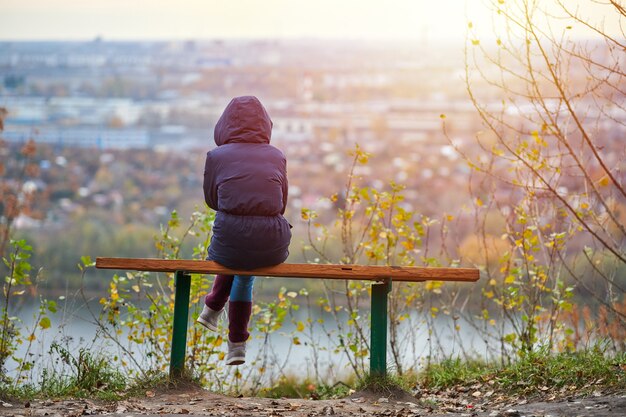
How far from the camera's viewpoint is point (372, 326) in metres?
4.64

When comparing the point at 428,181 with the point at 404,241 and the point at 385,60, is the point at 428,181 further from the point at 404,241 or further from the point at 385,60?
the point at 404,241

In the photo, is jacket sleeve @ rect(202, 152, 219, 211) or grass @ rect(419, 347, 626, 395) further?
grass @ rect(419, 347, 626, 395)

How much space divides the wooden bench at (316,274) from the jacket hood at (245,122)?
25.5 inches

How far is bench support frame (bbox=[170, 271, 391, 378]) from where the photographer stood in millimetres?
4652

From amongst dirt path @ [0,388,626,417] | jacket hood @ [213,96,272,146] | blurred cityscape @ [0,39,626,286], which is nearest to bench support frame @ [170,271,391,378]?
dirt path @ [0,388,626,417]

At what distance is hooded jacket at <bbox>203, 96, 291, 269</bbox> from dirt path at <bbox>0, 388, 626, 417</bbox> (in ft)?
2.31

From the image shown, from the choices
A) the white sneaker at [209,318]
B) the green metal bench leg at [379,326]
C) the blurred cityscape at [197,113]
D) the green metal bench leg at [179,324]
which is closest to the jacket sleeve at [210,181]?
the green metal bench leg at [179,324]

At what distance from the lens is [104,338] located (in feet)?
18.7

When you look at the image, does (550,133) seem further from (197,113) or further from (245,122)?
Answer: (197,113)

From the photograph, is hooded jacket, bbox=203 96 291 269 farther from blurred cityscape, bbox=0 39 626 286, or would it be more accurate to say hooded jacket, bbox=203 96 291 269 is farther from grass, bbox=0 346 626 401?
blurred cityscape, bbox=0 39 626 286

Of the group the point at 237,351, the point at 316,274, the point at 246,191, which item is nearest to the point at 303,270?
the point at 316,274

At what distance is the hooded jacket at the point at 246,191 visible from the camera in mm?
4363

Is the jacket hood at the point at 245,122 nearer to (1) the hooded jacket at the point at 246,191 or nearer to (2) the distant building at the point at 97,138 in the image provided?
(1) the hooded jacket at the point at 246,191

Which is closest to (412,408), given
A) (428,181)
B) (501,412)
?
(501,412)
